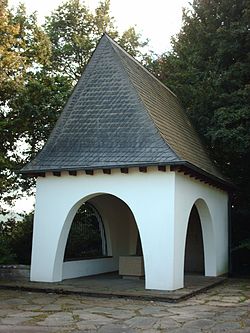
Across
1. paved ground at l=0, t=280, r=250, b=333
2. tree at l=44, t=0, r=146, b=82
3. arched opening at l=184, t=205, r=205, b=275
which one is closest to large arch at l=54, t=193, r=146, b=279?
arched opening at l=184, t=205, r=205, b=275

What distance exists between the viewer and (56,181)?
35.1ft

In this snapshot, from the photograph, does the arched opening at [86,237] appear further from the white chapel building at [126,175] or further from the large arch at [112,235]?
the white chapel building at [126,175]

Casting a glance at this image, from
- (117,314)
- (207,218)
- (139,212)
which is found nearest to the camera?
(117,314)

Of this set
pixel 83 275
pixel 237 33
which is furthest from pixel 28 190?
pixel 237 33

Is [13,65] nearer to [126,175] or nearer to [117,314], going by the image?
[126,175]

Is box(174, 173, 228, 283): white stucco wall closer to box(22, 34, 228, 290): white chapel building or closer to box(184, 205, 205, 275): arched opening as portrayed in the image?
box(22, 34, 228, 290): white chapel building

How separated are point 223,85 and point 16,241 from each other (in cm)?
830

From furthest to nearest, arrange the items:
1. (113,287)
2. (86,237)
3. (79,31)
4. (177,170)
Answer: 1. (79,31)
2. (86,237)
3. (113,287)
4. (177,170)

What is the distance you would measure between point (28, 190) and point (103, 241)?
3.36 meters

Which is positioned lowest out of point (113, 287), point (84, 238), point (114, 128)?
point (113, 287)

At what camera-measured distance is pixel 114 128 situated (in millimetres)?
10844

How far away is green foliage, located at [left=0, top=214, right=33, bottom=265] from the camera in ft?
39.0

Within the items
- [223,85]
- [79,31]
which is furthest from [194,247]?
[79,31]

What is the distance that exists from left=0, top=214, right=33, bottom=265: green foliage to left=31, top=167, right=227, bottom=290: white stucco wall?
1.65 m
